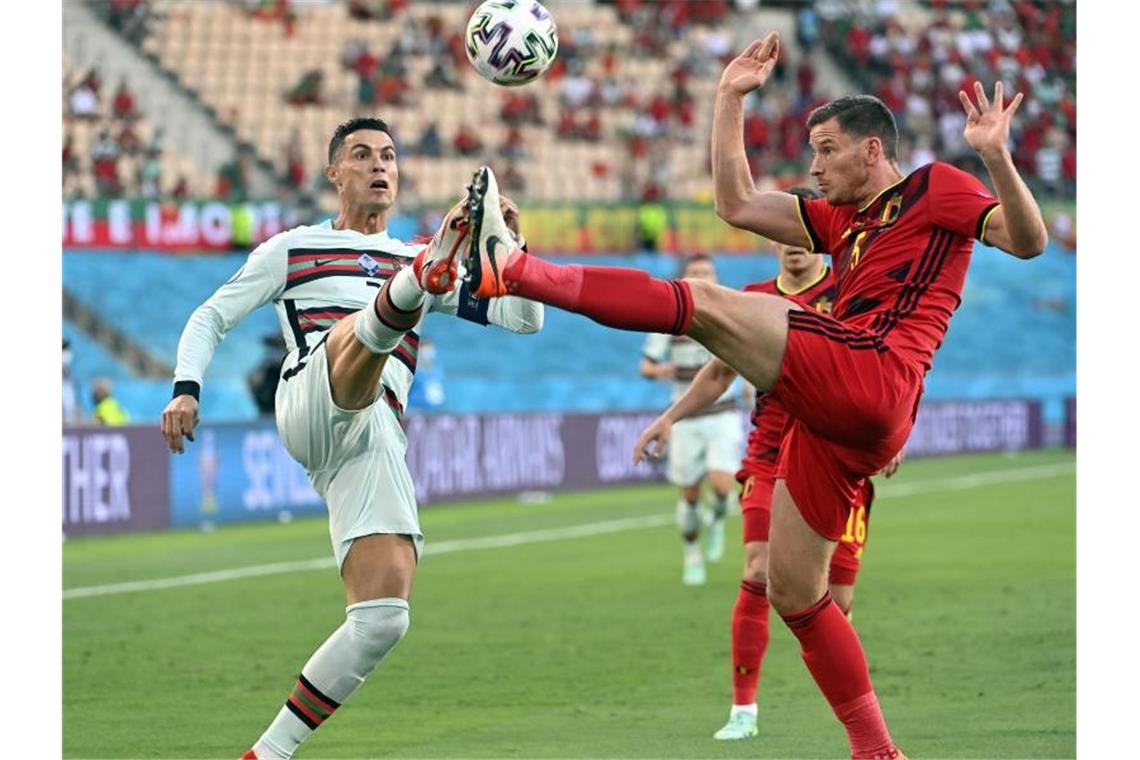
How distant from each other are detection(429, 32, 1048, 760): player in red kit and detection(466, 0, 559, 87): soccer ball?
2.52 feet

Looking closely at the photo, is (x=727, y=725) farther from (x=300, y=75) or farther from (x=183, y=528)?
(x=300, y=75)

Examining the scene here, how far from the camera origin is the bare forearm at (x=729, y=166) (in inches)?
287

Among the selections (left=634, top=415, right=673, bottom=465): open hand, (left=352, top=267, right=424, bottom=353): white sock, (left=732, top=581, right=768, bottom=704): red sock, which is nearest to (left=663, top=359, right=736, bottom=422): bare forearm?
(left=634, top=415, right=673, bottom=465): open hand

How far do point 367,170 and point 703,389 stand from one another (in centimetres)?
230

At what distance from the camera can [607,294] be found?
19.3ft

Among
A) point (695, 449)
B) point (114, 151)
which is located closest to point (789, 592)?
point (695, 449)

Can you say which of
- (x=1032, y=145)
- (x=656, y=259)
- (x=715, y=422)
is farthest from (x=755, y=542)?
(x=1032, y=145)

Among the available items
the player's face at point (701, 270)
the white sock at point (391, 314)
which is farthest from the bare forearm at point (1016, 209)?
the player's face at point (701, 270)

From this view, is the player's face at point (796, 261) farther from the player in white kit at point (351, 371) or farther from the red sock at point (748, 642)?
the player in white kit at point (351, 371)

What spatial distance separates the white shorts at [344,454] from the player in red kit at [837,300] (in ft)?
3.24

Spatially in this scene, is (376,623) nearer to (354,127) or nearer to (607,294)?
(607,294)

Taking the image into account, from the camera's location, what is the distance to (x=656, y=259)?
3281 cm

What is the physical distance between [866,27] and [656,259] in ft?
36.7

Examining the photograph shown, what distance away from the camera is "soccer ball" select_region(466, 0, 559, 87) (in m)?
7.40
